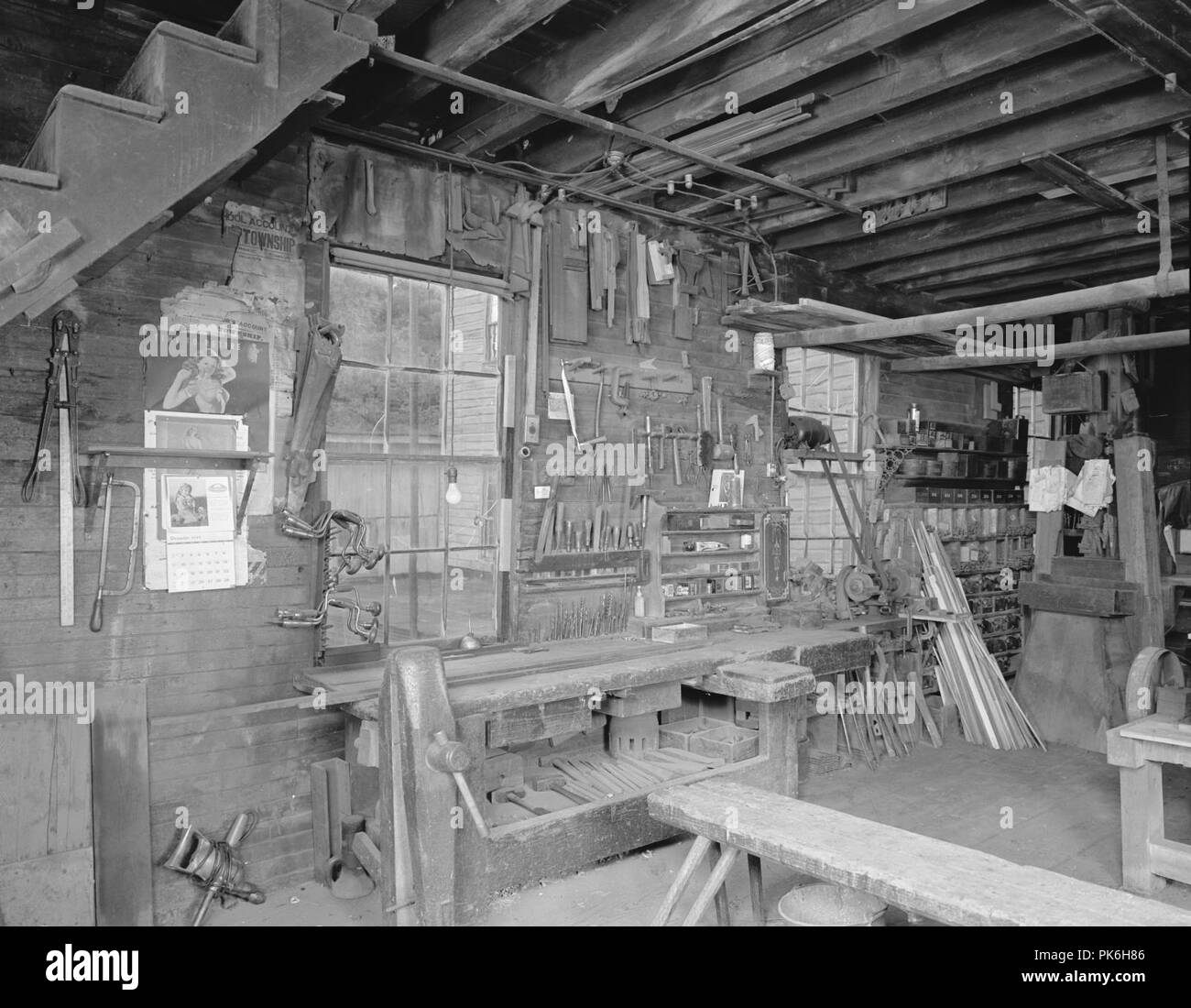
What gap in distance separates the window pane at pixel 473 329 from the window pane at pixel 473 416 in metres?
0.10

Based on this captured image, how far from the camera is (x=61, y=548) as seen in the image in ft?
12.0

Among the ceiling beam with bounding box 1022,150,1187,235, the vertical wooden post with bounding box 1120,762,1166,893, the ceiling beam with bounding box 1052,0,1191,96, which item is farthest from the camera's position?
the ceiling beam with bounding box 1022,150,1187,235

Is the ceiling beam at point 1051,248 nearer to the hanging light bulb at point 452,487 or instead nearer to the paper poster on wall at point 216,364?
the hanging light bulb at point 452,487

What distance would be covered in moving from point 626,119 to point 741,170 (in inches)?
27.4

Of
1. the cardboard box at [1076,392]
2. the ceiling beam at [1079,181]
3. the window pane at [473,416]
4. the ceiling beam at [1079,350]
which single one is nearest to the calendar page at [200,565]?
the window pane at [473,416]

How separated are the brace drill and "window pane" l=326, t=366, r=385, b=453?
1112mm

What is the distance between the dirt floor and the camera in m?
3.94

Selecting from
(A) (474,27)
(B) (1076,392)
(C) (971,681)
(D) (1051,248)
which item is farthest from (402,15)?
(C) (971,681)

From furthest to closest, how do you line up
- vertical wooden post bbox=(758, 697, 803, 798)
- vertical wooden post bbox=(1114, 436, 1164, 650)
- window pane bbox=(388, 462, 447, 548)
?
vertical wooden post bbox=(1114, 436, 1164, 650) < window pane bbox=(388, 462, 447, 548) < vertical wooden post bbox=(758, 697, 803, 798)

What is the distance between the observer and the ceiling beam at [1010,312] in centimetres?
462

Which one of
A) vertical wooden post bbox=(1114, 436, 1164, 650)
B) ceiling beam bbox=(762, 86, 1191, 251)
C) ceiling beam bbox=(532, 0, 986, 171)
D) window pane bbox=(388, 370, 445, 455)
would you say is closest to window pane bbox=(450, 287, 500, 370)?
Result: window pane bbox=(388, 370, 445, 455)

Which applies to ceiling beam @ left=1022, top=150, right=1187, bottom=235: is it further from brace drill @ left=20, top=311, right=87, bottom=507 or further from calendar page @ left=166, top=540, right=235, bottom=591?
brace drill @ left=20, top=311, right=87, bottom=507

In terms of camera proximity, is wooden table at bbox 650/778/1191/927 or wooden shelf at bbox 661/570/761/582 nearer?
wooden table at bbox 650/778/1191/927

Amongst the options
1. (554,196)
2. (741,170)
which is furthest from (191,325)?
(741,170)
